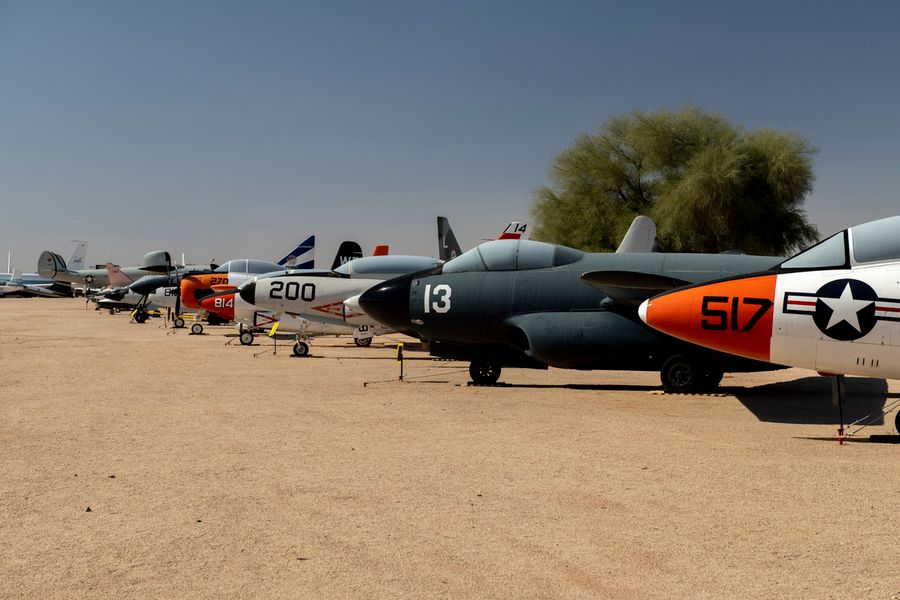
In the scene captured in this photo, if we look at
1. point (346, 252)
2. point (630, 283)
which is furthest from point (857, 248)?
point (346, 252)

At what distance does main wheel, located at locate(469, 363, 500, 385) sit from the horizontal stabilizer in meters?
2.86

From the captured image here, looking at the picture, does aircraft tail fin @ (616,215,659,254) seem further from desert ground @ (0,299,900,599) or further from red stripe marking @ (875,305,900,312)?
red stripe marking @ (875,305,900,312)

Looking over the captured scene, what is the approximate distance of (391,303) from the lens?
581 inches

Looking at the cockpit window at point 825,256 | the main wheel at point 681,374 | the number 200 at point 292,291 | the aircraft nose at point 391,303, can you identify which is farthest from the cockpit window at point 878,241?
the number 200 at point 292,291

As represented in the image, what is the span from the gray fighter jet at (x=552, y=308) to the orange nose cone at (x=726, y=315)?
281 cm

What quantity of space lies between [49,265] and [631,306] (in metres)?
97.7

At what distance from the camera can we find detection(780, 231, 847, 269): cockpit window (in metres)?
9.12

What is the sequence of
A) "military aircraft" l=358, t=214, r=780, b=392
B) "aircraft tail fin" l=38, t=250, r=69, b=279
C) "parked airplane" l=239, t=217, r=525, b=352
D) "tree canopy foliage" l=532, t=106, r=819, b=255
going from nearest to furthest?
"military aircraft" l=358, t=214, r=780, b=392
"parked airplane" l=239, t=217, r=525, b=352
"tree canopy foliage" l=532, t=106, r=819, b=255
"aircraft tail fin" l=38, t=250, r=69, b=279

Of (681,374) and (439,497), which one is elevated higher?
(681,374)

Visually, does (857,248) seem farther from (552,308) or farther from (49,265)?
(49,265)

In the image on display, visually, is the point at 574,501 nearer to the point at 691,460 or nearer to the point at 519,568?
the point at 519,568

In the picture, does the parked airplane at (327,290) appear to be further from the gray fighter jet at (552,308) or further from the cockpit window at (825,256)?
the cockpit window at (825,256)

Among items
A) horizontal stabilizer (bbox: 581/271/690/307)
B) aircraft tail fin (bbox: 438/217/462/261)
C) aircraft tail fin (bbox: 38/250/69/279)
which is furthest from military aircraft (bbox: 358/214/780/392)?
aircraft tail fin (bbox: 38/250/69/279)

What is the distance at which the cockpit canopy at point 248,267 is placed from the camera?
116 feet
